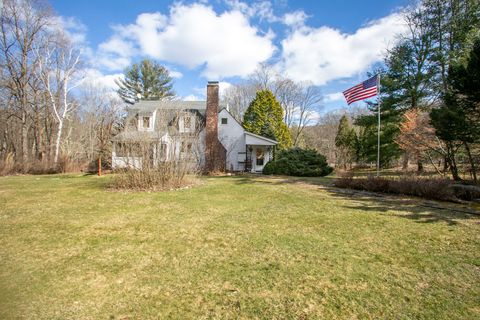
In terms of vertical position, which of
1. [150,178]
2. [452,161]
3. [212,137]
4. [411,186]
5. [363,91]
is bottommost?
[411,186]

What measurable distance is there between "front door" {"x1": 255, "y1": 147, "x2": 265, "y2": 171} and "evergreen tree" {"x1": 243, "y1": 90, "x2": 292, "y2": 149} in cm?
309

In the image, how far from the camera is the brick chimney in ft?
58.9

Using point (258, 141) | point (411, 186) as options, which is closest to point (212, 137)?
point (258, 141)

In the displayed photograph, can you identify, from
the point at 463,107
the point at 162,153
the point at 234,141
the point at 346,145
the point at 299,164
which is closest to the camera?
the point at 463,107

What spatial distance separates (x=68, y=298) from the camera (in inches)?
109

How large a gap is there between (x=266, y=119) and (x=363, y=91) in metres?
14.3

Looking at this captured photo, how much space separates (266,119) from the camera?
82.3ft

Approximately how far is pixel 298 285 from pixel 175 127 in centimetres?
878

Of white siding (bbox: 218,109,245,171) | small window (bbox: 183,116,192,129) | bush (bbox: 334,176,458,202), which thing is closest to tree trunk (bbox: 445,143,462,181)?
bush (bbox: 334,176,458,202)

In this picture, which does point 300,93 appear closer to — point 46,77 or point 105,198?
point 46,77

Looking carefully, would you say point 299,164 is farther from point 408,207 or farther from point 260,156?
point 408,207

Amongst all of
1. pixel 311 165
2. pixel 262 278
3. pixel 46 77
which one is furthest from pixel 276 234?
pixel 46 77

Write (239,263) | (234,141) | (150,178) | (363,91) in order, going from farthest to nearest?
(234,141) → (363,91) → (150,178) → (239,263)

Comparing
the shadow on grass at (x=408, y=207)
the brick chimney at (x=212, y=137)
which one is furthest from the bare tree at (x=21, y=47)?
the shadow on grass at (x=408, y=207)
